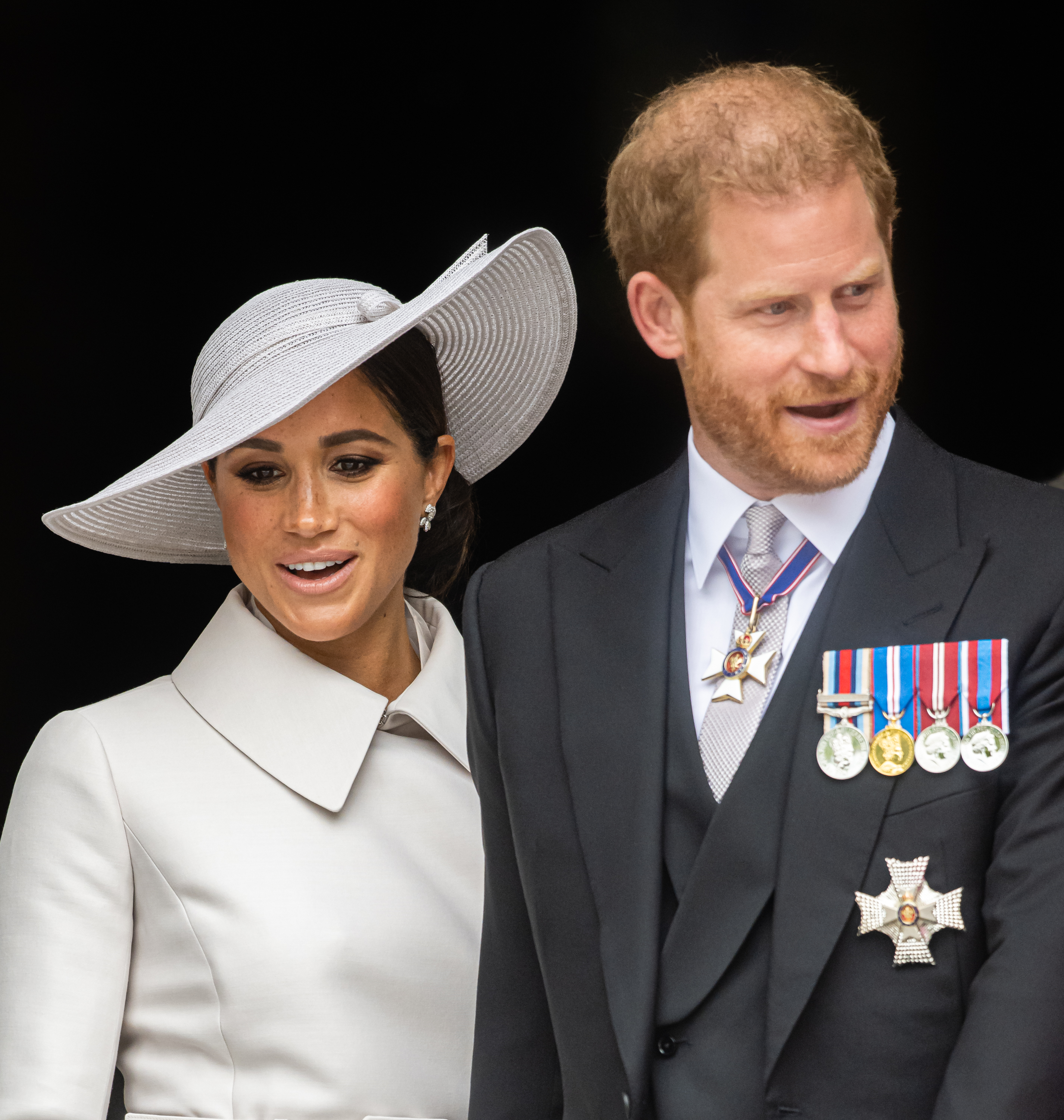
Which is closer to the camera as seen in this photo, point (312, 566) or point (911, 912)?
point (911, 912)

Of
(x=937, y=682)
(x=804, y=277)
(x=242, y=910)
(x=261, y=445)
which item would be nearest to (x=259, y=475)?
(x=261, y=445)

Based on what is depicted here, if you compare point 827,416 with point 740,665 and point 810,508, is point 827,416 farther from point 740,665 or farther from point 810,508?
point 740,665

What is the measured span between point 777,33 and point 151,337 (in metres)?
1.33

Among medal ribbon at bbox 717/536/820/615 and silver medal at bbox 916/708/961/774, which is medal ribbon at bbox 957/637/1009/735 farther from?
medal ribbon at bbox 717/536/820/615

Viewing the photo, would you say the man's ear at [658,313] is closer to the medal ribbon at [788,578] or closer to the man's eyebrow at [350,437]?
the medal ribbon at [788,578]

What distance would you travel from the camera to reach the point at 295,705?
283cm

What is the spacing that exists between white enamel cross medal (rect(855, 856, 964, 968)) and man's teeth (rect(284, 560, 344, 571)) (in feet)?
3.52

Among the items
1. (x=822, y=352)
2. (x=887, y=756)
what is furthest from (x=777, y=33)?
(x=887, y=756)

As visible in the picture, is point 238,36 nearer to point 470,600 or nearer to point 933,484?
point 470,600

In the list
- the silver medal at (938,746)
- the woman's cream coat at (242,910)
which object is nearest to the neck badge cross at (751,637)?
the silver medal at (938,746)

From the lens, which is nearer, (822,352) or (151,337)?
(822,352)

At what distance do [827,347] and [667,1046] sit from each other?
801 millimetres

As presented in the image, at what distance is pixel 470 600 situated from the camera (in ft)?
7.79

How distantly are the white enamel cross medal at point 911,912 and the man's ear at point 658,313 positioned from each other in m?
0.63
